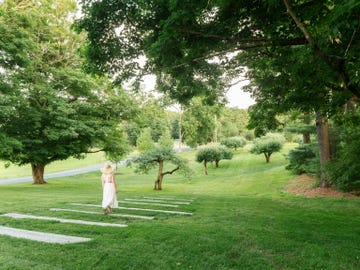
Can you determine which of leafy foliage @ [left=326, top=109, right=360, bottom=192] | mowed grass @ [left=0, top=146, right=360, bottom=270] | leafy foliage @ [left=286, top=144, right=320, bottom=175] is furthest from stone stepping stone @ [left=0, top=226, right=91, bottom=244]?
leafy foliage @ [left=286, top=144, right=320, bottom=175]

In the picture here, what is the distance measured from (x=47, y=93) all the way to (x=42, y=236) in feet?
51.0

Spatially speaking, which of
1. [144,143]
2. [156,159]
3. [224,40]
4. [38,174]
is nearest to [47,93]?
[38,174]

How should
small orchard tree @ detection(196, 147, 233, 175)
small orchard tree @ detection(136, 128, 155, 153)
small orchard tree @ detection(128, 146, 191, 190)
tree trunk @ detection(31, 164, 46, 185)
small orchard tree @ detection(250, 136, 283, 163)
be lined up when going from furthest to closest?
small orchard tree @ detection(136, 128, 155, 153)
small orchard tree @ detection(196, 147, 233, 175)
small orchard tree @ detection(250, 136, 283, 163)
tree trunk @ detection(31, 164, 46, 185)
small orchard tree @ detection(128, 146, 191, 190)

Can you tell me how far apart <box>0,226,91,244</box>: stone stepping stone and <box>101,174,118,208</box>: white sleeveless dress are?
2.20 m

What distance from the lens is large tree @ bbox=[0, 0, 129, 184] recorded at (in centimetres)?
1605

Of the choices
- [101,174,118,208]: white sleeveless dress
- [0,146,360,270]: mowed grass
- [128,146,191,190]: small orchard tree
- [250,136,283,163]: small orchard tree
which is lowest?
[0,146,360,270]: mowed grass

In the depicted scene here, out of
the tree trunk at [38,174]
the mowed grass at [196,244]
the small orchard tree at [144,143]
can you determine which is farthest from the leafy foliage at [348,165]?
the small orchard tree at [144,143]

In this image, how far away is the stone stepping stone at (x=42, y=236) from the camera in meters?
5.21

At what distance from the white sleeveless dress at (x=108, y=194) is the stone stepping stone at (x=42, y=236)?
2.20m

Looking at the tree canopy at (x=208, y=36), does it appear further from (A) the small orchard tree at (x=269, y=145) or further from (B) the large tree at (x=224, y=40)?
(A) the small orchard tree at (x=269, y=145)

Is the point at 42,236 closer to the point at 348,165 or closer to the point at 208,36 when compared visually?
the point at 208,36

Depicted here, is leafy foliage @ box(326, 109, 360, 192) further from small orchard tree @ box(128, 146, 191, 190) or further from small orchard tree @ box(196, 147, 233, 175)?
small orchard tree @ box(196, 147, 233, 175)

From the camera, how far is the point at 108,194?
795 cm

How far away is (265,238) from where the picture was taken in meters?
5.49
